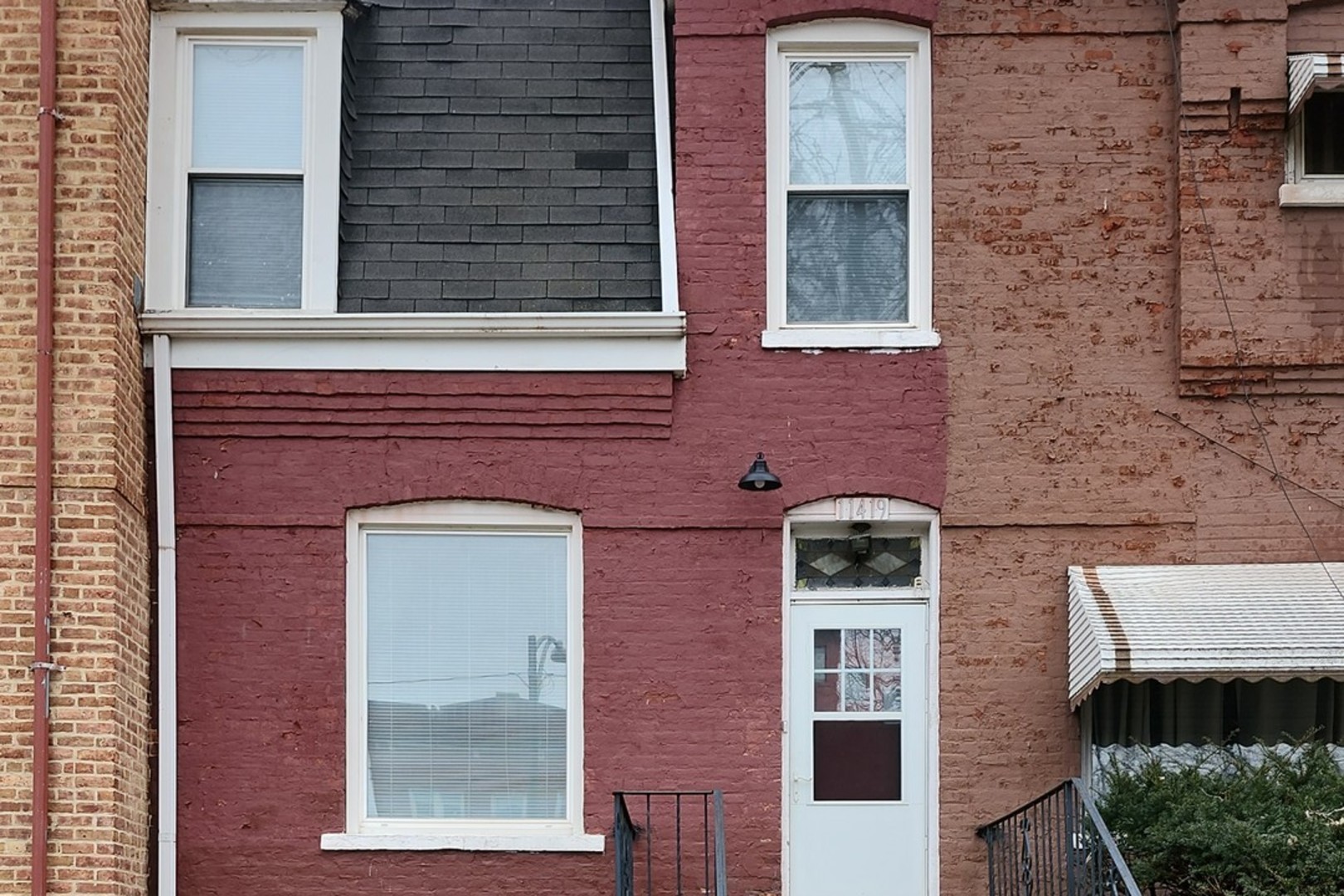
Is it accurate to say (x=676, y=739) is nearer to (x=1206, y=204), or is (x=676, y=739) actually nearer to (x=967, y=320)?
(x=967, y=320)

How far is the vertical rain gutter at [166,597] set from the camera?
33.9 feet

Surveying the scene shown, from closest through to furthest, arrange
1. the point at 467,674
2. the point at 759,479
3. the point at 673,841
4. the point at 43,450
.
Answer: the point at 43,450
the point at 759,479
the point at 673,841
the point at 467,674

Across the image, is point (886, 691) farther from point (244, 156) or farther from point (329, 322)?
point (244, 156)

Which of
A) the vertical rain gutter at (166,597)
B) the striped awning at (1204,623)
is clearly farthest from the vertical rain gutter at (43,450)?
the striped awning at (1204,623)

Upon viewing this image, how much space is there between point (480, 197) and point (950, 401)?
278 centimetres

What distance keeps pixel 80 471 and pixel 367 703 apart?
1954 millimetres

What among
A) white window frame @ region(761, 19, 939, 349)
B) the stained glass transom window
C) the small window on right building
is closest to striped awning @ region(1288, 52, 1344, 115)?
the small window on right building

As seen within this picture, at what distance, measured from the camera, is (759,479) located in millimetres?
10305

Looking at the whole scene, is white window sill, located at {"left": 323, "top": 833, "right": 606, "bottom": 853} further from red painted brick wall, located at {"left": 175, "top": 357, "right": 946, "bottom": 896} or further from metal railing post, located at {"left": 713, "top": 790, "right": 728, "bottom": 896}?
metal railing post, located at {"left": 713, "top": 790, "right": 728, "bottom": 896}

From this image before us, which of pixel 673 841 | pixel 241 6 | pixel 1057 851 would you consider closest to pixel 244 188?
pixel 241 6

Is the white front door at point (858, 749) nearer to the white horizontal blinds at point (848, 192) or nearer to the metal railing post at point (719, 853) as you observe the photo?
the metal railing post at point (719, 853)

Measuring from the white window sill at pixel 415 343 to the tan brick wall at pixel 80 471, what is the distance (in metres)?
0.44

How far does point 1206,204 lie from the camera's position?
35.3 ft

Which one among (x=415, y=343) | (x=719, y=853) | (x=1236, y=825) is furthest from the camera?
(x=415, y=343)
